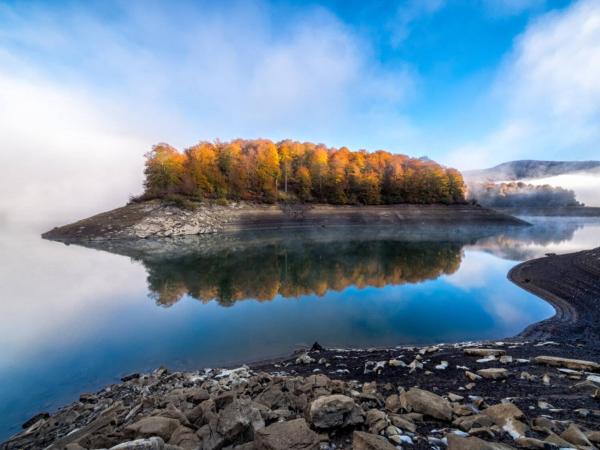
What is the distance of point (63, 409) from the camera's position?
5688mm

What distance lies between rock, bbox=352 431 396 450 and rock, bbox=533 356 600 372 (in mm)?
5146

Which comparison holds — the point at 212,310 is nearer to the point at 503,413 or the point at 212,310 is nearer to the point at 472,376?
the point at 472,376

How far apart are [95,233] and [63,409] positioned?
34.4m

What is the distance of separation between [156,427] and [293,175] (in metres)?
55.3

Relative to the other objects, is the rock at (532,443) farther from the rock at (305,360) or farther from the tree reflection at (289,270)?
the tree reflection at (289,270)

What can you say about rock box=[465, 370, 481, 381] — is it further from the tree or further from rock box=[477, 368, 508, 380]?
the tree

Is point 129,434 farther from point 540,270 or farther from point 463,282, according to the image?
point 540,270

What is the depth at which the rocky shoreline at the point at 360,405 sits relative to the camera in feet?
9.45

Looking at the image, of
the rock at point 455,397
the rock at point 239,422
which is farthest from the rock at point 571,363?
the rock at point 239,422

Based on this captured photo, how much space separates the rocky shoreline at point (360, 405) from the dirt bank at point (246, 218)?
32016mm

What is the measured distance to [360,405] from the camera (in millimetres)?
3812

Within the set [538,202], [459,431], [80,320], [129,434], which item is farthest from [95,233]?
[538,202]

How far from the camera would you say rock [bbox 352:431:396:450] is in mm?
2604

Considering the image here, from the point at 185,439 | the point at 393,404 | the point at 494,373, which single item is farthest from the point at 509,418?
the point at 185,439
